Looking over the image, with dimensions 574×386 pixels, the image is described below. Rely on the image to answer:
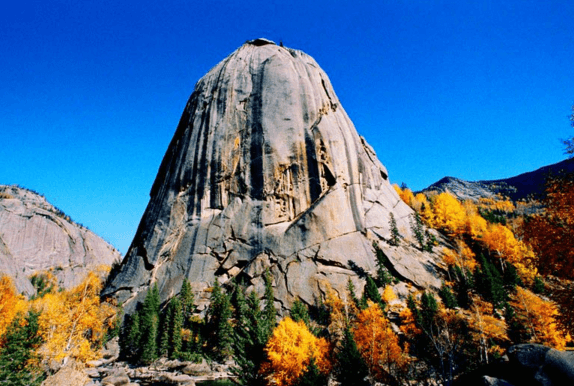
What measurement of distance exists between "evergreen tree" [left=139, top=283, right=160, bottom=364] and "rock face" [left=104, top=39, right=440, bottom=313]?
268cm

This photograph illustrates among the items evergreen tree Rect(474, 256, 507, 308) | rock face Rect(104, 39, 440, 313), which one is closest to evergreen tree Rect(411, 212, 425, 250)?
rock face Rect(104, 39, 440, 313)

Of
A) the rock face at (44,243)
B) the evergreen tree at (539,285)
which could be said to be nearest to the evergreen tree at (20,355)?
the evergreen tree at (539,285)

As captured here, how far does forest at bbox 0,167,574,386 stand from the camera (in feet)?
58.4

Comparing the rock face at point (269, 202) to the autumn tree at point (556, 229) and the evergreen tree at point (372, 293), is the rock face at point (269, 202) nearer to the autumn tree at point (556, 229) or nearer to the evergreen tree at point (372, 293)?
the evergreen tree at point (372, 293)

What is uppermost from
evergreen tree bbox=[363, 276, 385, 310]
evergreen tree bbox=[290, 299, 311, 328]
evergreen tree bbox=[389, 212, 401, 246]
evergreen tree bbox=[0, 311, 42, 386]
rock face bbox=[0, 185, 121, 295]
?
rock face bbox=[0, 185, 121, 295]

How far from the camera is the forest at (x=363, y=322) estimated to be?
1781cm

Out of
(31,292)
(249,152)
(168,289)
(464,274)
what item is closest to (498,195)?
(464,274)

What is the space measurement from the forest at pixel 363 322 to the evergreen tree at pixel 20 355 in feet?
0.36

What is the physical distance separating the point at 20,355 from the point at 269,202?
118 feet

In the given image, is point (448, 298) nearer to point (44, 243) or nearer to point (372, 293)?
point (372, 293)

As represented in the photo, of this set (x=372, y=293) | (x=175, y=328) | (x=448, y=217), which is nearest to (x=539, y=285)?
(x=448, y=217)

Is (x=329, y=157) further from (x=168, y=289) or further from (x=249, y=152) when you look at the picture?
(x=168, y=289)

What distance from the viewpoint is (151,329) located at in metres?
40.1

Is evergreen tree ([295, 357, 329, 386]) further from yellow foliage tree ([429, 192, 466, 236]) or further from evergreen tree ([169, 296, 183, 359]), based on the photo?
yellow foliage tree ([429, 192, 466, 236])
